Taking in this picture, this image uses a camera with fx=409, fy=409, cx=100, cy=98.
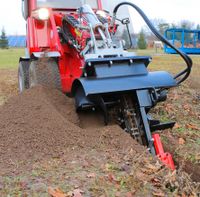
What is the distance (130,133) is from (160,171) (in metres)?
1.17

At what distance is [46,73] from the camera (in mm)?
6105

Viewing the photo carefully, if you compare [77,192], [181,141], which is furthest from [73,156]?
[181,141]

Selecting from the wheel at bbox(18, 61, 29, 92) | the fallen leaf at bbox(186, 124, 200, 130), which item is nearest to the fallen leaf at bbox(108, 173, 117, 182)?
the fallen leaf at bbox(186, 124, 200, 130)

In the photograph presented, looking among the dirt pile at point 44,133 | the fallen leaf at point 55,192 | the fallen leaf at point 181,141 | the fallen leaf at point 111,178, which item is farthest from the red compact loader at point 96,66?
the fallen leaf at point 55,192

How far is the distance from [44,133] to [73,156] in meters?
0.56

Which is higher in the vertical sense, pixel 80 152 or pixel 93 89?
pixel 93 89

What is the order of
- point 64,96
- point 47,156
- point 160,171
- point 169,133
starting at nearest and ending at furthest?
1. point 160,171
2. point 47,156
3. point 64,96
4. point 169,133

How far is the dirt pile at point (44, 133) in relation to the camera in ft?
14.4

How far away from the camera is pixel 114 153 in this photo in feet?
14.5

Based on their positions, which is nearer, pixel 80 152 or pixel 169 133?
pixel 80 152

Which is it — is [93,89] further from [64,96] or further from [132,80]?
[64,96]

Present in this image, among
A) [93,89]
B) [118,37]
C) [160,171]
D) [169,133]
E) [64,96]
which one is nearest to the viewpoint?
[160,171]

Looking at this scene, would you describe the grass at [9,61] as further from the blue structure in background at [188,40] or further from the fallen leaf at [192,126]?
the fallen leaf at [192,126]

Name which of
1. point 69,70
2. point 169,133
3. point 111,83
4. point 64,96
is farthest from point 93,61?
point 169,133
